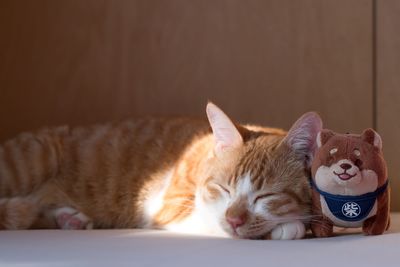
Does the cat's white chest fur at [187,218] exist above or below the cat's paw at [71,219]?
above

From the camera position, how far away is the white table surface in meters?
1.30

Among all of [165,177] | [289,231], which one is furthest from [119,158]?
[289,231]

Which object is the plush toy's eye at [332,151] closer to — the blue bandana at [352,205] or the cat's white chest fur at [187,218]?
the blue bandana at [352,205]

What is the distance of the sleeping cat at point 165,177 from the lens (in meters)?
1.70

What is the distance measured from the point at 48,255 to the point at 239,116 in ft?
4.86

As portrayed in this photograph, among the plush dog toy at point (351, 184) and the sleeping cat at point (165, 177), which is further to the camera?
the sleeping cat at point (165, 177)

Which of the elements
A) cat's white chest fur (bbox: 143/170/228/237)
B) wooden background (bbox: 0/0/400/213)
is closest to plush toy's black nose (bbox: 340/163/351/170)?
cat's white chest fur (bbox: 143/170/228/237)

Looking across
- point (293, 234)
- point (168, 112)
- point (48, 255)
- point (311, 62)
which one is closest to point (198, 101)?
point (168, 112)

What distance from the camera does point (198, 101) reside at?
108 inches

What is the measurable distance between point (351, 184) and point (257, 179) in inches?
11.1

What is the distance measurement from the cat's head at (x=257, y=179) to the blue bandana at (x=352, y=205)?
0.43 feet

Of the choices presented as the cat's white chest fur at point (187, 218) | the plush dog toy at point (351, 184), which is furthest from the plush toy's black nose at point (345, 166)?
the cat's white chest fur at point (187, 218)

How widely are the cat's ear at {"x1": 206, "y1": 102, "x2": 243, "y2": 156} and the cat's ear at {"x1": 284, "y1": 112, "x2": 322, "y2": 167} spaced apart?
0.17 metres

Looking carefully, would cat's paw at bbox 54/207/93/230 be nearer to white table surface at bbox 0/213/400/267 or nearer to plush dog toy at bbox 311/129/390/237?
white table surface at bbox 0/213/400/267
